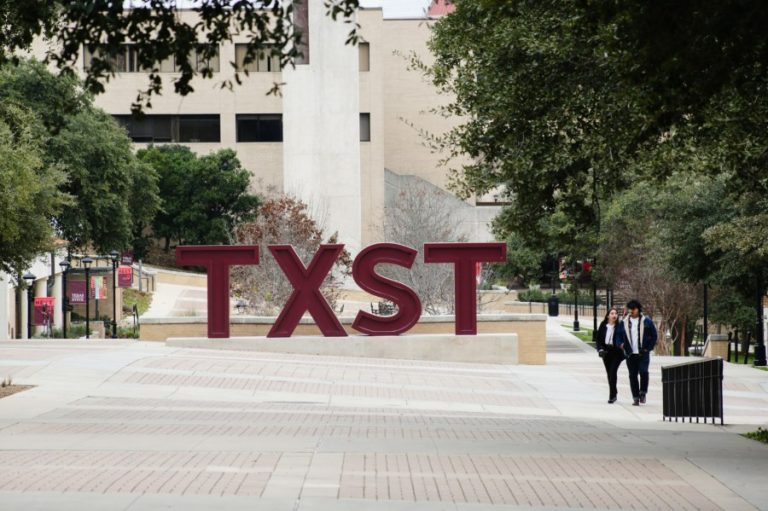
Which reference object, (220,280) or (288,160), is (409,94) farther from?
(220,280)

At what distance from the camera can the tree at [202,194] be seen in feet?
266

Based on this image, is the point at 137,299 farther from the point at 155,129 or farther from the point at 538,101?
the point at 538,101

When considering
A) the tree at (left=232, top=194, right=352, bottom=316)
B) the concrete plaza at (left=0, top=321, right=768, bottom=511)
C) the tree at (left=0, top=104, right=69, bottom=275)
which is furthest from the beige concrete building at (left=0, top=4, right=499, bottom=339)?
the concrete plaza at (left=0, top=321, right=768, bottom=511)

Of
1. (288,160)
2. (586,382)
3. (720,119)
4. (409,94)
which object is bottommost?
(586,382)

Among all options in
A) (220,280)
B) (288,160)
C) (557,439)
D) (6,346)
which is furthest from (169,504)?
(288,160)

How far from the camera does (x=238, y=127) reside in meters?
89.0

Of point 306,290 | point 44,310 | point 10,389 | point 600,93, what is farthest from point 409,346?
point 44,310

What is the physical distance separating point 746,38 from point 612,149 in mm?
7871

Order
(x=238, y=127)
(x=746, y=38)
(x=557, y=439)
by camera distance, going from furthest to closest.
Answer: (x=238, y=127)
(x=557, y=439)
(x=746, y=38)

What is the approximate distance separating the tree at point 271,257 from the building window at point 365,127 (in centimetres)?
3267

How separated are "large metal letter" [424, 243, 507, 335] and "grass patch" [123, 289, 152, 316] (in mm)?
40424

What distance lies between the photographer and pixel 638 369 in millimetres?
21641

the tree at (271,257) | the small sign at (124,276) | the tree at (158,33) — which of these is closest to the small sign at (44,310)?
the small sign at (124,276)

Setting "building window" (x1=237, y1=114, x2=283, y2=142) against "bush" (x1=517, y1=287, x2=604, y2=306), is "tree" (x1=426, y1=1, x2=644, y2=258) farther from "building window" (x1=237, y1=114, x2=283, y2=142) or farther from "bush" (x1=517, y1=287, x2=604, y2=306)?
"bush" (x1=517, y1=287, x2=604, y2=306)
